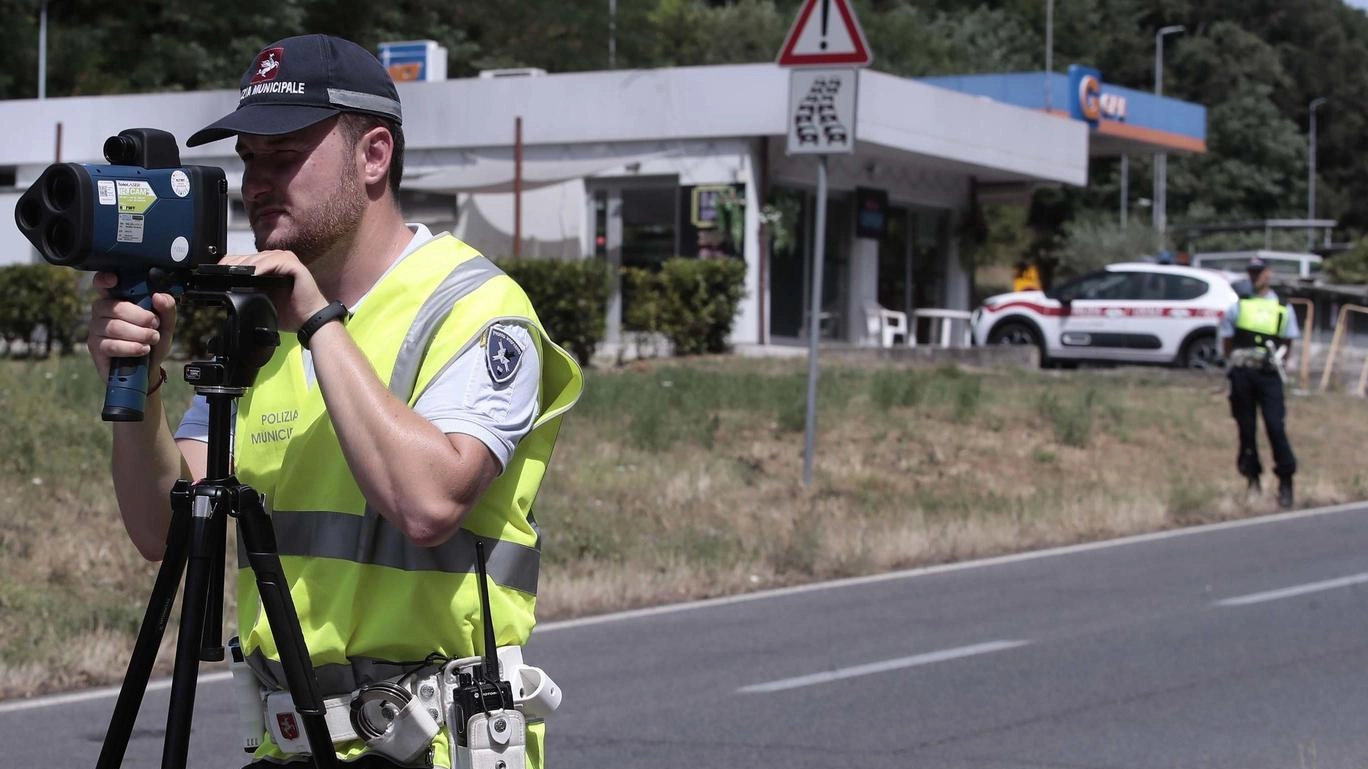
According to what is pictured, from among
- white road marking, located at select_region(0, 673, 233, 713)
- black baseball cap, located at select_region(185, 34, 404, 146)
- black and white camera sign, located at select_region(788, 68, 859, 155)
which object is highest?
black and white camera sign, located at select_region(788, 68, 859, 155)

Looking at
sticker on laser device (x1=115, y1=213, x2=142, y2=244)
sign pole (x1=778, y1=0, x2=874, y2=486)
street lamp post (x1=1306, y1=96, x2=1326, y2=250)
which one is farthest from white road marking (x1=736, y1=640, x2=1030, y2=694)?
street lamp post (x1=1306, y1=96, x2=1326, y2=250)

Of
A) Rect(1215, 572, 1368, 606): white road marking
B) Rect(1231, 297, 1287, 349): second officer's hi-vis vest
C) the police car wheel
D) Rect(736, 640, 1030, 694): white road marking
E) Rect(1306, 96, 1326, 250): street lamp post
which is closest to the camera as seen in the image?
Rect(736, 640, 1030, 694): white road marking

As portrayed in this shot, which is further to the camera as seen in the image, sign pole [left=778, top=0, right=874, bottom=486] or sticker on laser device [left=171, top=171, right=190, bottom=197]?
sign pole [left=778, top=0, right=874, bottom=486]

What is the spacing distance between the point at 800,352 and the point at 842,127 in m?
13.7

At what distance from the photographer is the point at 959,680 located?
8.72 m

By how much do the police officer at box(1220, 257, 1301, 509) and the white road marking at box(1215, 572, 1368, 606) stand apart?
423 centimetres

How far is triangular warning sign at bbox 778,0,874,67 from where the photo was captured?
44.8 feet

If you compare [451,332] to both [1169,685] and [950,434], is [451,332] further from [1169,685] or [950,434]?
[950,434]

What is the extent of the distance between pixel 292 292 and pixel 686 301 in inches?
911

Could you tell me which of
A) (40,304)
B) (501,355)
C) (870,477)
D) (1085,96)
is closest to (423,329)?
(501,355)

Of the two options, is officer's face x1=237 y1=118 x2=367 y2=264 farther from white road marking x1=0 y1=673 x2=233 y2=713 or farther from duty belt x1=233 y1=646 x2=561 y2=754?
white road marking x1=0 y1=673 x2=233 y2=713

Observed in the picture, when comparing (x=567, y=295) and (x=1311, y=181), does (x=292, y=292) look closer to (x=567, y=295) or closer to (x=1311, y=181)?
(x=567, y=295)

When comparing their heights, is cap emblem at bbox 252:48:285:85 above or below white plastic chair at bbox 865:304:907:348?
below

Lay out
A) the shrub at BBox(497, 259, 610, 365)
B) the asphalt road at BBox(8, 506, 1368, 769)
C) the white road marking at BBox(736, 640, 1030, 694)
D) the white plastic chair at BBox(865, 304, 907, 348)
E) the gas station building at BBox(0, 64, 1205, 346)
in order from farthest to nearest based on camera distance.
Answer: the white plastic chair at BBox(865, 304, 907, 348), the gas station building at BBox(0, 64, 1205, 346), the shrub at BBox(497, 259, 610, 365), the white road marking at BBox(736, 640, 1030, 694), the asphalt road at BBox(8, 506, 1368, 769)
